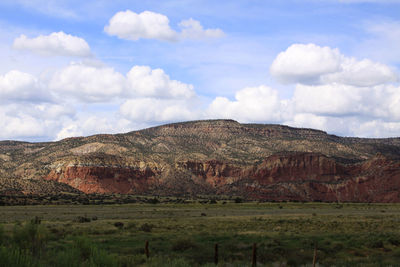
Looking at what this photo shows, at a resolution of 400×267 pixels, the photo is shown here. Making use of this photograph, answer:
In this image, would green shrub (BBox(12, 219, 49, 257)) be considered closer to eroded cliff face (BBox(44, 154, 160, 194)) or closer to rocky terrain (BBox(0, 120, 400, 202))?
rocky terrain (BBox(0, 120, 400, 202))

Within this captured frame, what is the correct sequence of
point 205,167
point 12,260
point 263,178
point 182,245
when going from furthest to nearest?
point 205,167
point 263,178
point 182,245
point 12,260

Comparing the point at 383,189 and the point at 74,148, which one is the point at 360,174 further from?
the point at 74,148

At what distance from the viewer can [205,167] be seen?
465 feet

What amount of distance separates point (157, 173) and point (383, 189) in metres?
62.6

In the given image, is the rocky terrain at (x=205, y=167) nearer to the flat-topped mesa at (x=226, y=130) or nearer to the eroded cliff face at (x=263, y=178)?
the eroded cliff face at (x=263, y=178)

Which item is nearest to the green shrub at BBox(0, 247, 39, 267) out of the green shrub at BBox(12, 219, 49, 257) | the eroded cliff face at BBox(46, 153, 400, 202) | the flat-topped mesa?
the green shrub at BBox(12, 219, 49, 257)

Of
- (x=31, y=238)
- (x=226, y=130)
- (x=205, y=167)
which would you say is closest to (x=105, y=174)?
(x=205, y=167)

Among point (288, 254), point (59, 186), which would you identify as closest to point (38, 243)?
point (288, 254)

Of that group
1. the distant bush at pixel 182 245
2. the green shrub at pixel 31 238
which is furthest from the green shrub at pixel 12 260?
the distant bush at pixel 182 245

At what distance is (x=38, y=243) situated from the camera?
49.2ft

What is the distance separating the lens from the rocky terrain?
118m

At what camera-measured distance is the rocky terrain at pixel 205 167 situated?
4658 inches

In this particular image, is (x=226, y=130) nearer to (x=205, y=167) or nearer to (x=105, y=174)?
(x=205, y=167)

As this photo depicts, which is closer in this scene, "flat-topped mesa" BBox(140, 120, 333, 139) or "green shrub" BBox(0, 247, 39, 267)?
"green shrub" BBox(0, 247, 39, 267)
